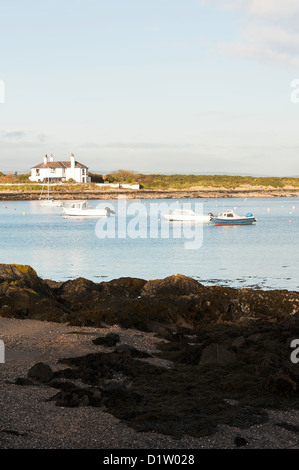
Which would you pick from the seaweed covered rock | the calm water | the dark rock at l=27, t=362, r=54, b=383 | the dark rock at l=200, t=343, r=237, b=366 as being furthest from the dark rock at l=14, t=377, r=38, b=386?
the calm water

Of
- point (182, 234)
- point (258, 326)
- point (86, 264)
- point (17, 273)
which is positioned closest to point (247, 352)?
point (258, 326)

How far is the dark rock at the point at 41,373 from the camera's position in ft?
Result: 28.8

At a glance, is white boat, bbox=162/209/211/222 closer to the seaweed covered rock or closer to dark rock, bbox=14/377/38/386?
the seaweed covered rock

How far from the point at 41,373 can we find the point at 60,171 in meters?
130

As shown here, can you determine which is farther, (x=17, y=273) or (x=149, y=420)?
(x=17, y=273)

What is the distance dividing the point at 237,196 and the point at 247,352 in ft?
463

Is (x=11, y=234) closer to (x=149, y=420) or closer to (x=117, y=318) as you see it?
(x=117, y=318)

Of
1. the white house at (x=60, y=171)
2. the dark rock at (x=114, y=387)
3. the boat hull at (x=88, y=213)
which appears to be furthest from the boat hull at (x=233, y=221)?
the white house at (x=60, y=171)

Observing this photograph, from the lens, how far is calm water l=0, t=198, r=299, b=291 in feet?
92.5

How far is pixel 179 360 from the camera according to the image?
34.2 ft

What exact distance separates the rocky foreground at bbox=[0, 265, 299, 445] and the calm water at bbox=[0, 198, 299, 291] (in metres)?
9.70

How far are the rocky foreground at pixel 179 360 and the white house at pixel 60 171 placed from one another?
121565mm

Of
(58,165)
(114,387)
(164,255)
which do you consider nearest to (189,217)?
(164,255)

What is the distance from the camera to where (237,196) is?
14950cm
